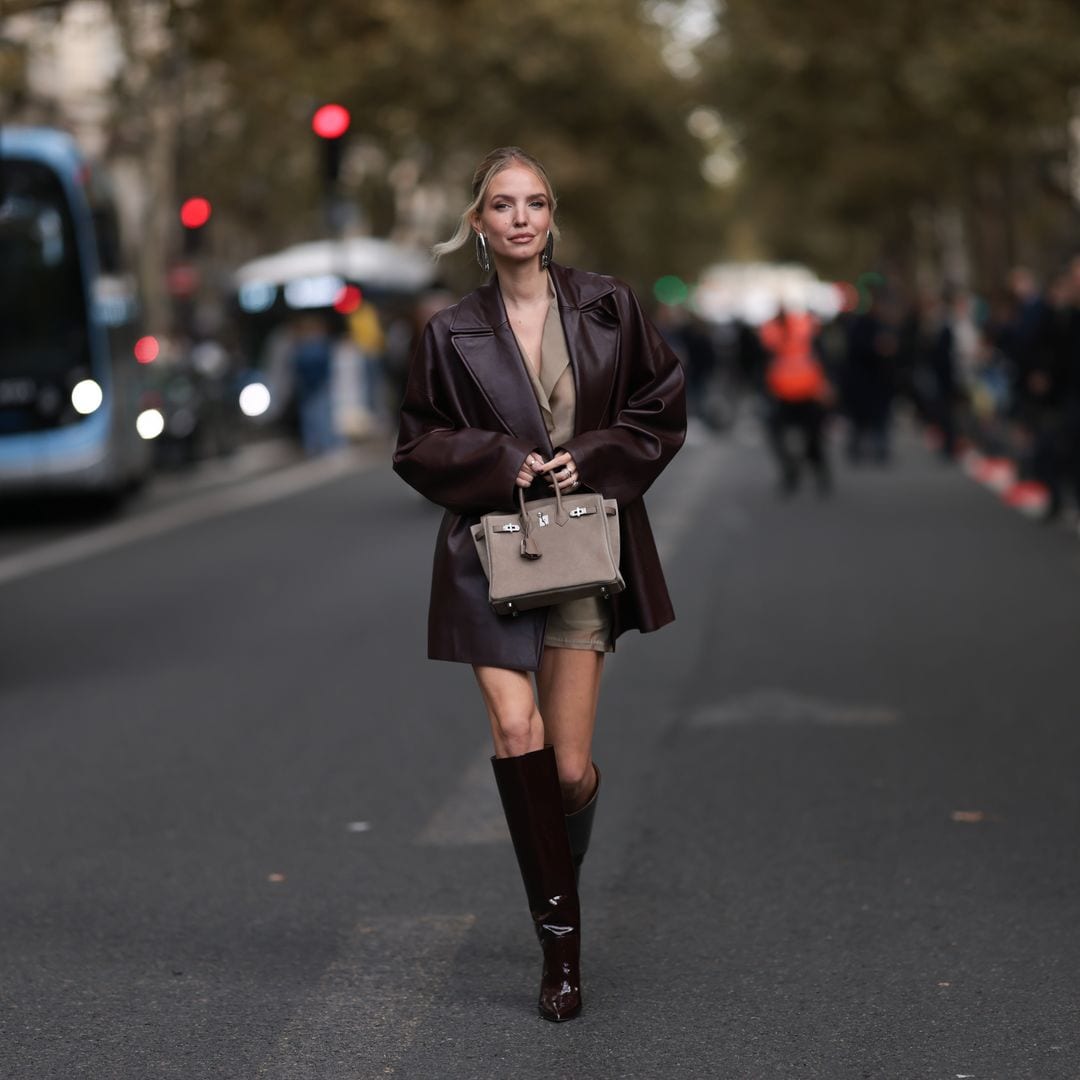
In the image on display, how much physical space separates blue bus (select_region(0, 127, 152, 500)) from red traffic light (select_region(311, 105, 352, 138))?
4.83 m

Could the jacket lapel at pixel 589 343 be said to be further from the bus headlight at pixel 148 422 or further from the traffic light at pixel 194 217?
the traffic light at pixel 194 217

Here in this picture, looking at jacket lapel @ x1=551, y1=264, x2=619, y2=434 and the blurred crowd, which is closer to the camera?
jacket lapel @ x1=551, y1=264, x2=619, y2=434

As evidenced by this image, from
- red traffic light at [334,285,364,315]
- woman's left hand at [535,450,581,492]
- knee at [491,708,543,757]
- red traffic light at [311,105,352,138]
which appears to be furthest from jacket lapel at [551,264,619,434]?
red traffic light at [334,285,364,315]

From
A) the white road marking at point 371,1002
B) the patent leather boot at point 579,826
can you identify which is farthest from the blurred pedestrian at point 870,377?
the patent leather boot at point 579,826

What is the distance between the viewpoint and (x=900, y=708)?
913cm

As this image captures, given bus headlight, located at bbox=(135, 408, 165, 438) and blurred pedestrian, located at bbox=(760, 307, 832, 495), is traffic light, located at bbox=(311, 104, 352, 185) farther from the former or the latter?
blurred pedestrian, located at bbox=(760, 307, 832, 495)

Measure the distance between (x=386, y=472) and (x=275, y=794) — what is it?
19.0m

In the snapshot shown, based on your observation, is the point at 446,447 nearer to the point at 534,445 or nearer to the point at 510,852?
the point at 534,445

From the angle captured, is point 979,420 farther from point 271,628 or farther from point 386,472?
point 271,628

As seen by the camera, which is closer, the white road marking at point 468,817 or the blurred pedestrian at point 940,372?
the white road marking at point 468,817

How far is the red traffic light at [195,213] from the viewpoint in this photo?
24.8 metres

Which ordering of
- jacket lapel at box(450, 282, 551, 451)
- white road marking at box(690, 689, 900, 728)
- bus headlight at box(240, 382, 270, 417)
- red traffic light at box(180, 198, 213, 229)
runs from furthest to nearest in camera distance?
bus headlight at box(240, 382, 270, 417)
red traffic light at box(180, 198, 213, 229)
white road marking at box(690, 689, 900, 728)
jacket lapel at box(450, 282, 551, 451)

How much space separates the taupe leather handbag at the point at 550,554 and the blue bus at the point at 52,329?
48.7 feet

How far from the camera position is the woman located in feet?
16.1
